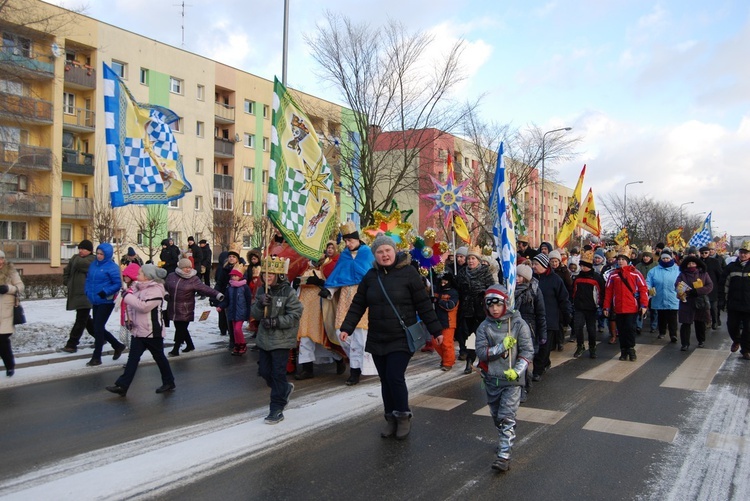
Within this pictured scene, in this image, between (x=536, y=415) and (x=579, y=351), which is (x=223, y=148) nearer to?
(x=579, y=351)

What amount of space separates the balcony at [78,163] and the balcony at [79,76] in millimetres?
3754

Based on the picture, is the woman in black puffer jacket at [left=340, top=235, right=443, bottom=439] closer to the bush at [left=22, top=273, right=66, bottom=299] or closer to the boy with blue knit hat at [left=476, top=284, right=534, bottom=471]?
the boy with blue knit hat at [left=476, top=284, right=534, bottom=471]

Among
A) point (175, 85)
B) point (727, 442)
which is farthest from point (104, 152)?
point (727, 442)

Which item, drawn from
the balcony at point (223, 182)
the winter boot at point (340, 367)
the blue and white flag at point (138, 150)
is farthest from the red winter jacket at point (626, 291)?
the balcony at point (223, 182)

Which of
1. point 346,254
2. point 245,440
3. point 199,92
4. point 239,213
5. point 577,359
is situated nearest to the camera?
point 245,440

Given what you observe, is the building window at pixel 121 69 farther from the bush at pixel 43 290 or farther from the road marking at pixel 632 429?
the road marking at pixel 632 429

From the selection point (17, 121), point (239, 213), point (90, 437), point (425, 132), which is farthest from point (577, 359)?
point (239, 213)

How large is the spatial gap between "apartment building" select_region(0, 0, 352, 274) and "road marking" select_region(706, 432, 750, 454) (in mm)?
20299

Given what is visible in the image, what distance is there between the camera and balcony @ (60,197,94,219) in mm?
34406

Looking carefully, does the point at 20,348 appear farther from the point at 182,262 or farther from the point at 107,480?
the point at 107,480

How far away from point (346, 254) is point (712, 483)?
16.6 feet

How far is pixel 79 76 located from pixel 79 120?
2479 millimetres

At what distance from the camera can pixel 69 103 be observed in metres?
34.7

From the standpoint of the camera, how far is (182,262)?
33.2 feet
